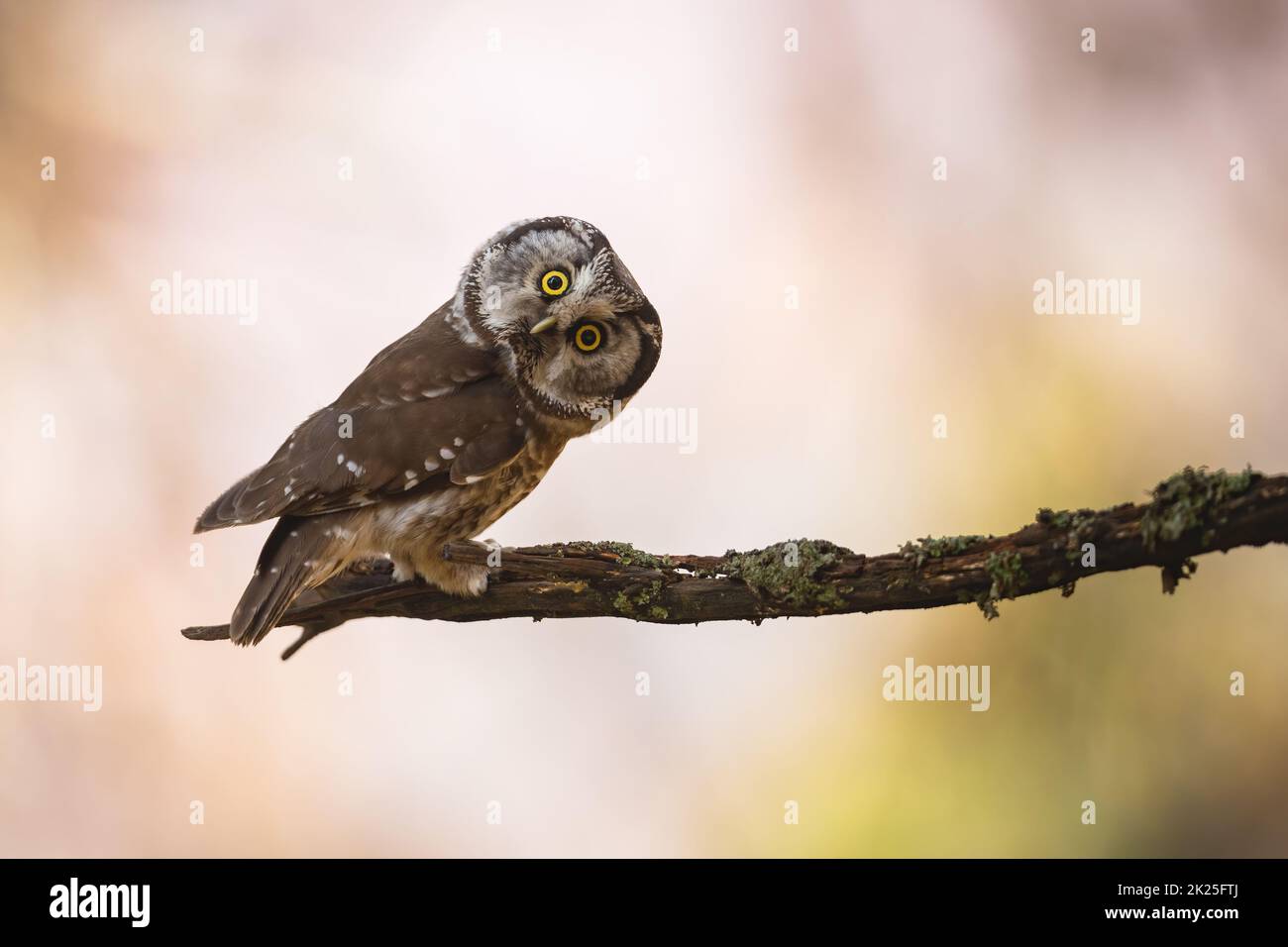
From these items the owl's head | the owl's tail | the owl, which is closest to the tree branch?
the owl

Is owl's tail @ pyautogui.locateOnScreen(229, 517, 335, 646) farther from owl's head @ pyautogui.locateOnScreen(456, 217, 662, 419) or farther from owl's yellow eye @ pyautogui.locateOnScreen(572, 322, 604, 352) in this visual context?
owl's yellow eye @ pyautogui.locateOnScreen(572, 322, 604, 352)

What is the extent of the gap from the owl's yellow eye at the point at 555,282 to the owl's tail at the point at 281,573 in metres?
0.88

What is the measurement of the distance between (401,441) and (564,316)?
59cm

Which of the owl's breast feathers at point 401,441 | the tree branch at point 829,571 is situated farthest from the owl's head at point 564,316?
the tree branch at point 829,571

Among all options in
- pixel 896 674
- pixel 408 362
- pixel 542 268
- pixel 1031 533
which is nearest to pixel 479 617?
pixel 408 362

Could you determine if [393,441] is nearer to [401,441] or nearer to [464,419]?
[401,441]

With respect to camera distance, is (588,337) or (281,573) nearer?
(281,573)

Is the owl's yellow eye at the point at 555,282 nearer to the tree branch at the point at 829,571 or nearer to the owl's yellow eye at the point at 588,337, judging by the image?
the owl's yellow eye at the point at 588,337

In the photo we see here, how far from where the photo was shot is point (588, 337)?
306cm

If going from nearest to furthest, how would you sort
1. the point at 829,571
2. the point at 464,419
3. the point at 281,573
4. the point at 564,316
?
the point at 829,571
the point at 281,573
the point at 564,316
the point at 464,419

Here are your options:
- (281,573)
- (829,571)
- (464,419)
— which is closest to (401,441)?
(464,419)

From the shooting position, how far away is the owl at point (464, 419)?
9.72ft

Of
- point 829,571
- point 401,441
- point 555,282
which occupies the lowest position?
point 829,571
